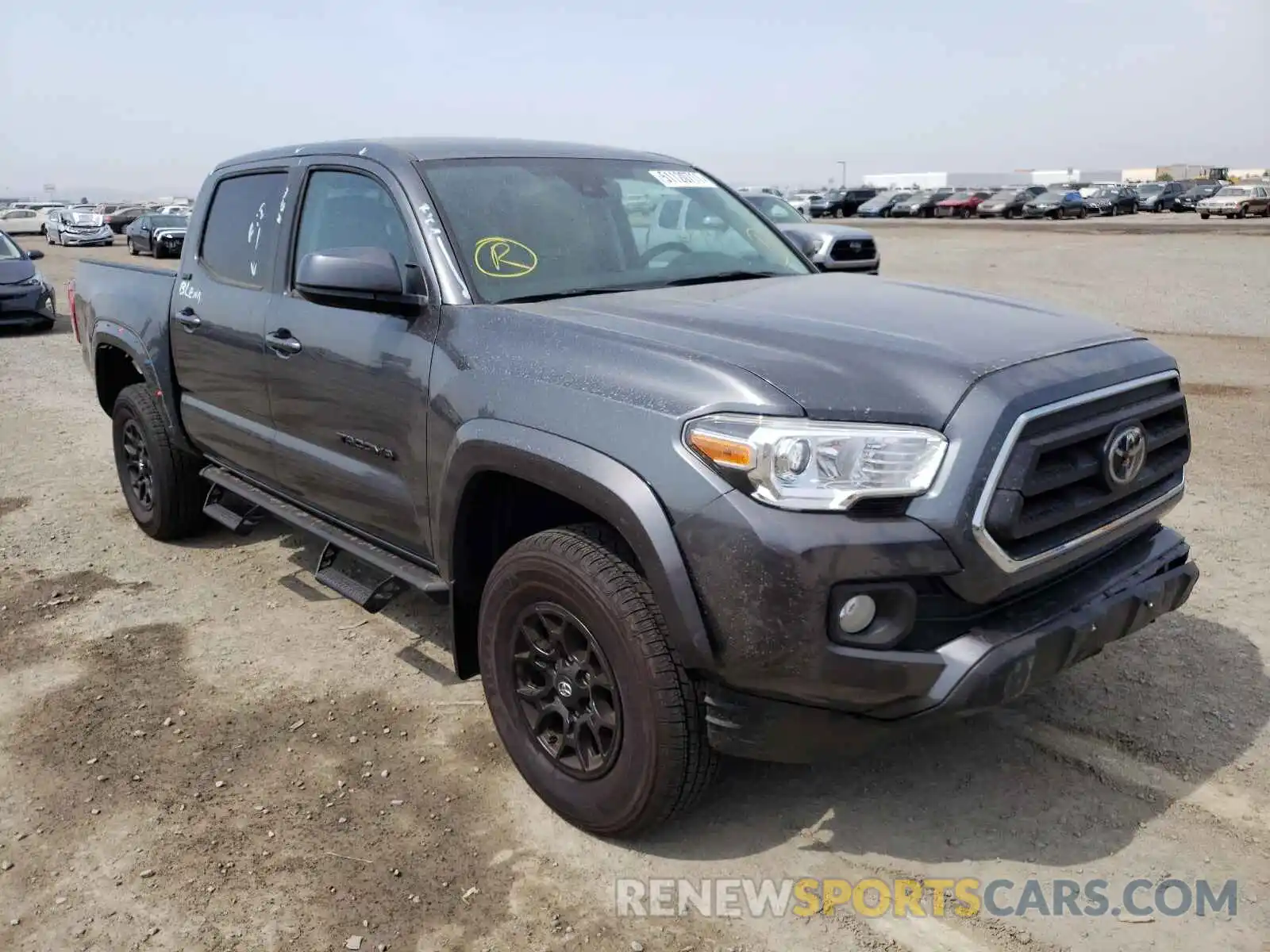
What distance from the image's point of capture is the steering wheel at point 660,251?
3779mm

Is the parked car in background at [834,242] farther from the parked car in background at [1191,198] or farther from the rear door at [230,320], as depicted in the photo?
the parked car in background at [1191,198]

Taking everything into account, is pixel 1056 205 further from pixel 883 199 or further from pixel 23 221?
pixel 23 221

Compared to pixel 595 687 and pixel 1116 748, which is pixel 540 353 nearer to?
pixel 595 687

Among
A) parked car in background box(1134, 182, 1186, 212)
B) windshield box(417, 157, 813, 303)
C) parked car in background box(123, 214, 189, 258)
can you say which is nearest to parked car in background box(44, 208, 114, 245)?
parked car in background box(123, 214, 189, 258)

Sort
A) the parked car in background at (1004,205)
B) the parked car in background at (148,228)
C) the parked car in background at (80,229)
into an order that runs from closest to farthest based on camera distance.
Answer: the parked car in background at (148,228), the parked car in background at (80,229), the parked car in background at (1004,205)

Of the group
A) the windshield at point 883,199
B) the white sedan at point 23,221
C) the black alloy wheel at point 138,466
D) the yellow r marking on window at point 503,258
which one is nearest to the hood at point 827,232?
the black alloy wheel at point 138,466

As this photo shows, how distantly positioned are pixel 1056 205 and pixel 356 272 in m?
49.2

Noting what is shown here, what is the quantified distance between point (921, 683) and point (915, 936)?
2.19ft

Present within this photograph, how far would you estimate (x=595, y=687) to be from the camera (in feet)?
9.62

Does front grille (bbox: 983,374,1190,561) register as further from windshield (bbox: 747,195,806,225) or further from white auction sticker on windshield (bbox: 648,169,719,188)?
windshield (bbox: 747,195,806,225)

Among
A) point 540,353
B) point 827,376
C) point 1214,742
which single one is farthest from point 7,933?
point 1214,742

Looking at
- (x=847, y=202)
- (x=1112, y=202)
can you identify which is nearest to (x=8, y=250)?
(x=1112, y=202)

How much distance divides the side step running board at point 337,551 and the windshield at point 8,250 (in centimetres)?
1185

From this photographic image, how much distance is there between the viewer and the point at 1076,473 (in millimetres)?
2709
